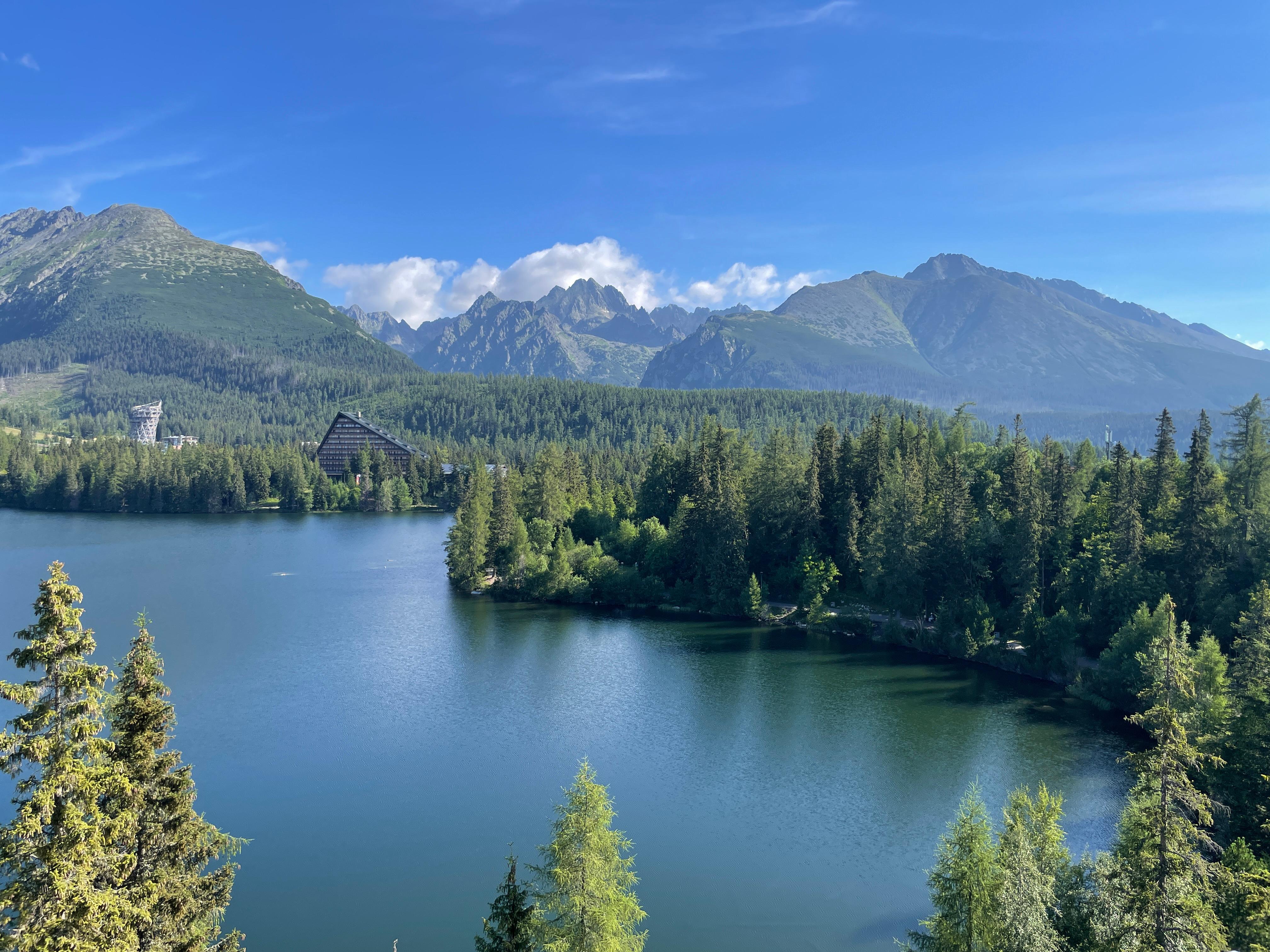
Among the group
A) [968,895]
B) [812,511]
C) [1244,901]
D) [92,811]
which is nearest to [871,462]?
[812,511]

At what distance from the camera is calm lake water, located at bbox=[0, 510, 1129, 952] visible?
124 ft

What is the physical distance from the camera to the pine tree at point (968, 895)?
2597cm

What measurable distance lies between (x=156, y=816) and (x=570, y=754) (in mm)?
35502

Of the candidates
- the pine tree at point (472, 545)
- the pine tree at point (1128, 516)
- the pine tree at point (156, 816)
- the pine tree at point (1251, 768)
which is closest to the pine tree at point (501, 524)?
the pine tree at point (472, 545)

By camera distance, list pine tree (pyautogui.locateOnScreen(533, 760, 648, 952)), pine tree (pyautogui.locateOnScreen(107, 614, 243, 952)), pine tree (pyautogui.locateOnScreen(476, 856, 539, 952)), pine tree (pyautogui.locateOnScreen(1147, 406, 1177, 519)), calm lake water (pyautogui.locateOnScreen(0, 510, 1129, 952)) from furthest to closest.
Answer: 1. pine tree (pyautogui.locateOnScreen(1147, 406, 1177, 519))
2. calm lake water (pyautogui.locateOnScreen(0, 510, 1129, 952))
3. pine tree (pyautogui.locateOnScreen(533, 760, 648, 952))
4. pine tree (pyautogui.locateOnScreen(476, 856, 539, 952))
5. pine tree (pyautogui.locateOnScreen(107, 614, 243, 952))

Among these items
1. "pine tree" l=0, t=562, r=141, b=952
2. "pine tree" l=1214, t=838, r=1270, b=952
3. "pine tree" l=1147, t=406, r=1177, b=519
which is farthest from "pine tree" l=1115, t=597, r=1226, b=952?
"pine tree" l=1147, t=406, r=1177, b=519

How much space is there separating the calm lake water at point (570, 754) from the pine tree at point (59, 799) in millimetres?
19990

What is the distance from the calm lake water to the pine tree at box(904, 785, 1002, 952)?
368 inches

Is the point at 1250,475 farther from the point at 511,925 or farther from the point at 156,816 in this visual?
the point at 156,816

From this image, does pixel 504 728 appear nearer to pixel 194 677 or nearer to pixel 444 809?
pixel 444 809

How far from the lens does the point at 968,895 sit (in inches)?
1036

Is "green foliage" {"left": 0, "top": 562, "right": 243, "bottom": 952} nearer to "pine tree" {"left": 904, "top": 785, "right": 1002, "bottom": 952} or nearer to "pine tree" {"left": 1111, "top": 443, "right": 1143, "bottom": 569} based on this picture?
"pine tree" {"left": 904, "top": 785, "right": 1002, "bottom": 952}

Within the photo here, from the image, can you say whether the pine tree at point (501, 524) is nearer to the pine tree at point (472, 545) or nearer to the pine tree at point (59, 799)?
the pine tree at point (472, 545)

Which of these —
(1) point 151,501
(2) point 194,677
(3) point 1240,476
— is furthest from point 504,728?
(1) point 151,501
